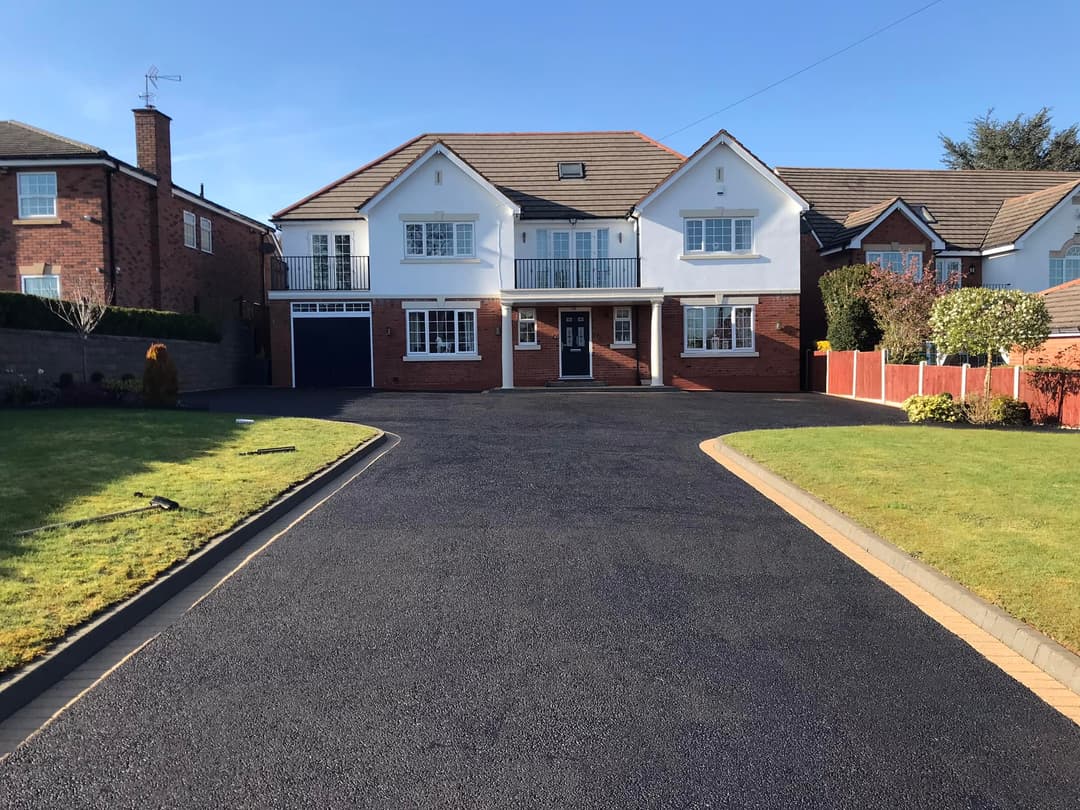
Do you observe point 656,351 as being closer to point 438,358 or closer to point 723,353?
point 723,353

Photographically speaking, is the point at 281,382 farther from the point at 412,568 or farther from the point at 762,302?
the point at 412,568

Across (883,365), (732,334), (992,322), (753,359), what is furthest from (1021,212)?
(992,322)

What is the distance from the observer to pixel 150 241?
26250mm

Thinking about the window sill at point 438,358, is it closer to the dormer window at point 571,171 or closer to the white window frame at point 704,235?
the dormer window at point 571,171

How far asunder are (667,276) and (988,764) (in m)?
25.3

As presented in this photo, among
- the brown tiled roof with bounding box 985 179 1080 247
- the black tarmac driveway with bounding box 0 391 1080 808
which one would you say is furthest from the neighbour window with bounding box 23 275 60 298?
the brown tiled roof with bounding box 985 179 1080 247

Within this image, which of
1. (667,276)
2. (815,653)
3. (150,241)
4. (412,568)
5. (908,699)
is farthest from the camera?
(667,276)

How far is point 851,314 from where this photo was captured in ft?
82.6

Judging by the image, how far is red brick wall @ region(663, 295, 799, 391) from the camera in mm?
28125

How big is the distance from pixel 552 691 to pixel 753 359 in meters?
25.2

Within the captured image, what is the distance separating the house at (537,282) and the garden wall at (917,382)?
231 cm

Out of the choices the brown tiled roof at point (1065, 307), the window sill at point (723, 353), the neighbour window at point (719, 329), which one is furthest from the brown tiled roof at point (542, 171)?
the brown tiled roof at point (1065, 307)

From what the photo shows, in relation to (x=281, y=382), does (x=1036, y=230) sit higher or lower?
higher

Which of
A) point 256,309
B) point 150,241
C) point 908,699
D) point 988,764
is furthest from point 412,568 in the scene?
point 256,309
